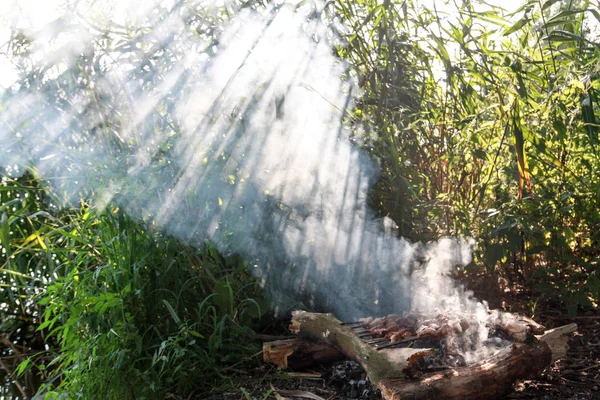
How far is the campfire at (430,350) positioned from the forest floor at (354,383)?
73mm

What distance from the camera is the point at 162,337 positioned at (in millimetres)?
2387

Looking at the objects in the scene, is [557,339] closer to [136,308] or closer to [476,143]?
[476,143]

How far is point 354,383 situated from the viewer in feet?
7.36

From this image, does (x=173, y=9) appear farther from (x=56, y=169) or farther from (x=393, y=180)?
(x=393, y=180)

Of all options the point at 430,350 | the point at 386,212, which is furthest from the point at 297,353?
the point at 386,212

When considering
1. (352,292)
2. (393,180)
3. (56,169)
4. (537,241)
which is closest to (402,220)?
(393,180)

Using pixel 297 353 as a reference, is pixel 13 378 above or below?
below

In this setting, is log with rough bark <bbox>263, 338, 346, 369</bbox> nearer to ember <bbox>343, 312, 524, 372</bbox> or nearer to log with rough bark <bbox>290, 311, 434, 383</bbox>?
log with rough bark <bbox>290, 311, 434, 383</bbox>

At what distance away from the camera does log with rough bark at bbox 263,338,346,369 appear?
8.13 ft

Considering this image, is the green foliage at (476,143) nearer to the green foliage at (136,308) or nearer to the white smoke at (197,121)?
the white smoke at (197,121)

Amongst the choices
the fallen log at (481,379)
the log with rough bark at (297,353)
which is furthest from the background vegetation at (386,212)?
the fallen log at (481,379)

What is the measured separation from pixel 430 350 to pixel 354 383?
0.42 meters

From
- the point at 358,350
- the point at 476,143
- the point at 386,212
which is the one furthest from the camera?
the point at 386,212

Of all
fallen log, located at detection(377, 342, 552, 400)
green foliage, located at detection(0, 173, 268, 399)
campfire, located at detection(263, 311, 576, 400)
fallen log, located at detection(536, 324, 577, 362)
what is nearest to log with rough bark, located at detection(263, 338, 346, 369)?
campfire, located at detection(263, 311, 576, 400)
